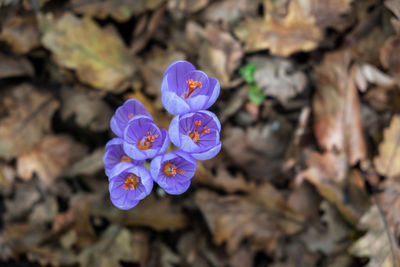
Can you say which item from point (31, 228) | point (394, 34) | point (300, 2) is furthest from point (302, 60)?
point (31, 228)

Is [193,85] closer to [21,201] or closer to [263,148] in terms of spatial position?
[263,148]

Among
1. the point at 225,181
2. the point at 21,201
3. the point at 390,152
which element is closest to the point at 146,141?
the point at 225,181

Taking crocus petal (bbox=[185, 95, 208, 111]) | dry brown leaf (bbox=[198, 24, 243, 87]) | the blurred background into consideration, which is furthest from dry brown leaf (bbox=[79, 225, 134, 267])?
crocus petal (bbox=[185, 95, 208, 111])

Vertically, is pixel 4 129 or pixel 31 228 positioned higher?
pixel 4 129

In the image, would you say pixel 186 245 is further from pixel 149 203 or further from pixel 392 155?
pixel 392 155

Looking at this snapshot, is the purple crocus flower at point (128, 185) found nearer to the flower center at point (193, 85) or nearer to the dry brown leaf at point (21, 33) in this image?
the flower center at point (193, 85)

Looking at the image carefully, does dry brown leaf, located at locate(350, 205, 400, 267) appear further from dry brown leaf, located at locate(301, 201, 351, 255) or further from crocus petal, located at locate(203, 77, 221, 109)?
crocus petal, located at locate(203, 77, 221, 109)

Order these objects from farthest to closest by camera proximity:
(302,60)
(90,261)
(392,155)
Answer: (302,60)
(90,261)
(392,155)
